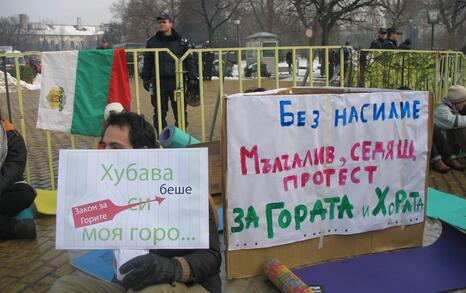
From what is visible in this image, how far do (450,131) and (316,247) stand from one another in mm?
3731

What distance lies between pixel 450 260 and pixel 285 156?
4.55 ft

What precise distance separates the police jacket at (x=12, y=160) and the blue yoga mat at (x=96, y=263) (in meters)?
→ 0.80

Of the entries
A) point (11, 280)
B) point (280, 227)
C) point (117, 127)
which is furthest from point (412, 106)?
point (11, 280)

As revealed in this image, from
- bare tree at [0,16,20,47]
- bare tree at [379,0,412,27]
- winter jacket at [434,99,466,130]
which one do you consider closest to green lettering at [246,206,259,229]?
winter jacket at [434,99,466,130]

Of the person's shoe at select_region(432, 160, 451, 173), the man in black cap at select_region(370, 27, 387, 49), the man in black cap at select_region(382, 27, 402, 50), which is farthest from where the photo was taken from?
the man in black cap at select_region(370, 27, 387, 49)

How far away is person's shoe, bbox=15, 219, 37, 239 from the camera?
4.15 m

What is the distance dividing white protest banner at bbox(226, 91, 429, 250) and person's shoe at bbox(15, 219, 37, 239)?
1.92 meters

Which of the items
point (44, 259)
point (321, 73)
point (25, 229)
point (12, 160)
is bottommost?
point (44, 259)

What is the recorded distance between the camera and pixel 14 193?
4.13 m

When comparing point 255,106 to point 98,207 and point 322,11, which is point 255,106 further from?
point 322,11

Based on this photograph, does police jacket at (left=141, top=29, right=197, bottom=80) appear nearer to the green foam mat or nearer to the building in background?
the green foam mat

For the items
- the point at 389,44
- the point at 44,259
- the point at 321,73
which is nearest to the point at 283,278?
the point at 44,259

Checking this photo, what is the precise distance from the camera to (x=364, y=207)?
3.48 metres

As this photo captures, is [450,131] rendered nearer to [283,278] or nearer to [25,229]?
[283,278]
